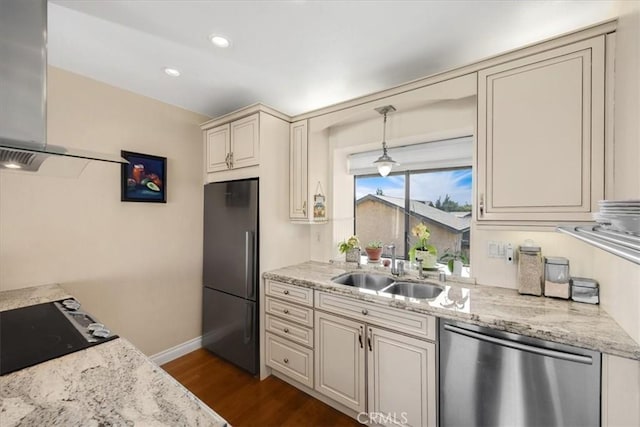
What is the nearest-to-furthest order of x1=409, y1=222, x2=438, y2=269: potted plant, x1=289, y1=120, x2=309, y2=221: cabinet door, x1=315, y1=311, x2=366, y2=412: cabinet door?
1. x1=315, y1=311, x2=366, y2=412: cabinet door
2. x1=409, y1=222, x2=438, y2=269: potted plant
3. x1=289, y1=120, x2=309, y2=221: cabinet door

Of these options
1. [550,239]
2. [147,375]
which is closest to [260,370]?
[147,375]

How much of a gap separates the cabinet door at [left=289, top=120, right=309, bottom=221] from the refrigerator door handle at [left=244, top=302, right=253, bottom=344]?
894 mm

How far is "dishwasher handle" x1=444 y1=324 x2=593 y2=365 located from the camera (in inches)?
45.3

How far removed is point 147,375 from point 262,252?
1.45 metres

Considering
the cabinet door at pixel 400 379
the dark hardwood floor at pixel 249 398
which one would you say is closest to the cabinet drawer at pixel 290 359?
the dark hardwood floor at pixel 249 398

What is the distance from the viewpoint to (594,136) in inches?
51.9

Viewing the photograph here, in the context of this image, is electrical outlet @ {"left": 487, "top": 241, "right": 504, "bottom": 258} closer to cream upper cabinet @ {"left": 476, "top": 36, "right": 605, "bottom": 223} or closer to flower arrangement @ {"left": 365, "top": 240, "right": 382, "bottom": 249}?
cream upper cabinet @ {"left": 476, "top": 36, "right": 605, "bottom": 223}

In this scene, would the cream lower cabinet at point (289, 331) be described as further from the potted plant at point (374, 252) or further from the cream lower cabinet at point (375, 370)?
the potted plant at point (374, 252)

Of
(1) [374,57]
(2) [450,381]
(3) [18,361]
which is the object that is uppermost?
(1) [374,57]

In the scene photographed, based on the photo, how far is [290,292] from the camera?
2150 millimetres

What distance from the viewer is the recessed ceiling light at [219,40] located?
1.63 metres

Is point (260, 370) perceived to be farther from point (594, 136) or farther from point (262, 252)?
point (594, 136)

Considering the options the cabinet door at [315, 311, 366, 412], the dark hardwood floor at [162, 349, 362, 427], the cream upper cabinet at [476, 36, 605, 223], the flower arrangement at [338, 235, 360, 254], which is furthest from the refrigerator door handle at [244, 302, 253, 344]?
the cream upper cabinet at [476, 36, 605, 223]

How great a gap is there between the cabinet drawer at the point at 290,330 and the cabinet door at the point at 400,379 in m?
0.53
